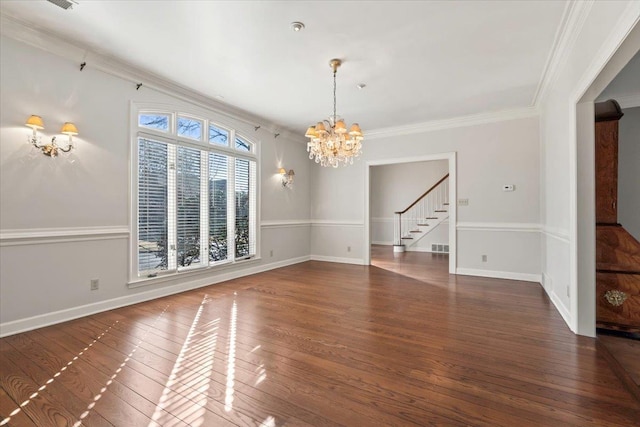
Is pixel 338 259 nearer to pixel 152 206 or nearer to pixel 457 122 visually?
pixel 457 122

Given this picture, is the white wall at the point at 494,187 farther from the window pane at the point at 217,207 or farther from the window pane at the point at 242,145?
the window pane at the point at 217,207

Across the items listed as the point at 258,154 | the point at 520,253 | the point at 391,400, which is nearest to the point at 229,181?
the point at 258,154

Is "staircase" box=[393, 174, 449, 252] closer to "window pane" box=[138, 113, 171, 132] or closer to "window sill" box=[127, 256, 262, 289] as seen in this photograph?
"window sill" box=[127, 256, 262, 289]

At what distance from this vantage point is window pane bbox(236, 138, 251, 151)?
5.63m

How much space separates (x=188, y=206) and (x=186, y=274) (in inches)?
41.3

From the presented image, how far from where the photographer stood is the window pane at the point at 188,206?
4469mm

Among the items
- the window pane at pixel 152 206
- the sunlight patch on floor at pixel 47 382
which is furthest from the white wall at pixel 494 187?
the sunlight patch on floor at pixel 47 382

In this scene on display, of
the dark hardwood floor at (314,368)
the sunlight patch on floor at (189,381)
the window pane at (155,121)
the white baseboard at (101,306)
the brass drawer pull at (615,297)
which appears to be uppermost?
the window pane at (155,121)

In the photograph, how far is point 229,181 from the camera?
5.38 meters

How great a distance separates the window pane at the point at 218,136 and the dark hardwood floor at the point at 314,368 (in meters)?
2.72

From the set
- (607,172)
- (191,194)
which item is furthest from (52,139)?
(607,172)

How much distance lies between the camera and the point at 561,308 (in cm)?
343

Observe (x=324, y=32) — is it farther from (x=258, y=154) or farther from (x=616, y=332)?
(x=616, y=332)

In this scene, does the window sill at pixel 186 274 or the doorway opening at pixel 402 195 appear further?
the doorway opening at pixel 402 195
